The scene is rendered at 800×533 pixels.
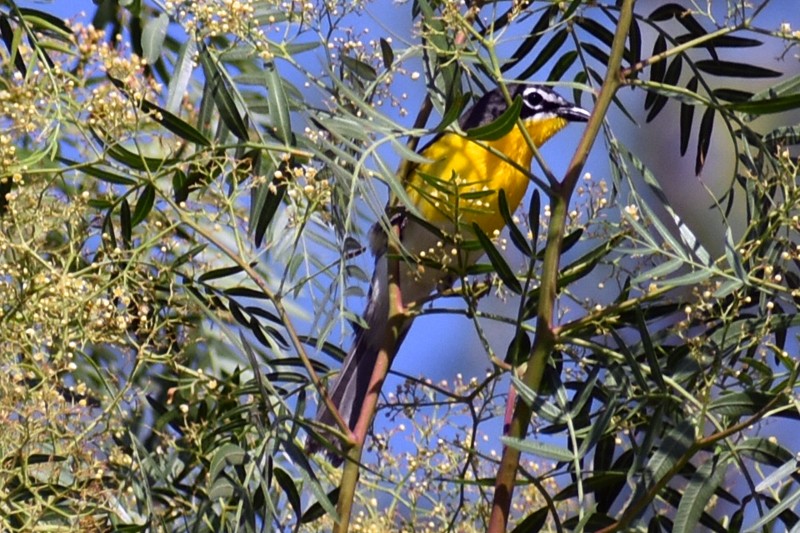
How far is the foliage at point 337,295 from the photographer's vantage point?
116 cm

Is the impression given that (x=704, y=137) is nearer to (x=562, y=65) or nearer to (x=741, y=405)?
(x=562, y=65)

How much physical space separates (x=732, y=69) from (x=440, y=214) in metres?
0.63

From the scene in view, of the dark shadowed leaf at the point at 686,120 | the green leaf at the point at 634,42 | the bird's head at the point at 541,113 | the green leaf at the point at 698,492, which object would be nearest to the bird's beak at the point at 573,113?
the bird's head at the point at 541,113

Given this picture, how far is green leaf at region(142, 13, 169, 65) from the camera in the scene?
1397 millimetres

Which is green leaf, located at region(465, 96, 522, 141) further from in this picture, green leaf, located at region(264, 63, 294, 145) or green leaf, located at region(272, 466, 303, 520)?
green leaf, located at region(272, 466, 303, 520)

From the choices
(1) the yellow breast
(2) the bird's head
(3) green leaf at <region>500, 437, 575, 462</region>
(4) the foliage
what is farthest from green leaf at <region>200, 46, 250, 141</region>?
(2) the bird's head

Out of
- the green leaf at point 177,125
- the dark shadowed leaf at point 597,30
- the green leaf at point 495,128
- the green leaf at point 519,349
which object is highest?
the dark shadowed leaf at point 597,30

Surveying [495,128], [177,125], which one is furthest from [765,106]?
[177,125]

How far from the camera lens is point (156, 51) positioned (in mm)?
1409

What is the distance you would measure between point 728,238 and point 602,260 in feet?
0.69

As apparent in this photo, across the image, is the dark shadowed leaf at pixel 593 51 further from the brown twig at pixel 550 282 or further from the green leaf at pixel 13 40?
the green leaf at pixel 13 40

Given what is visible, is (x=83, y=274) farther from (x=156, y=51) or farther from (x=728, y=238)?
(x=728, y=238)

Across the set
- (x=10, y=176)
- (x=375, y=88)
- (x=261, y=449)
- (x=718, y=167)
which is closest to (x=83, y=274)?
(x=10, y=176)

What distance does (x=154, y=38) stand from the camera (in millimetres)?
1424
